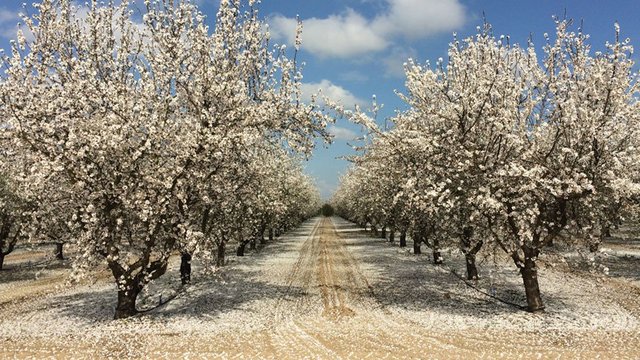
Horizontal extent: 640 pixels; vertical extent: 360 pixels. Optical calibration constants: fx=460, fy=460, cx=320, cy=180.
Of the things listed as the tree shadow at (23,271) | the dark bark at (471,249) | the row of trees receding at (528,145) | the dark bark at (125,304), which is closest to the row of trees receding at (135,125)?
the dark bark at (125,304)

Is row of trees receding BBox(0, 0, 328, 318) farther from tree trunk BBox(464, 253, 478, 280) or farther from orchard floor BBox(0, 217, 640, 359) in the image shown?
tree trunk BBox(464, 253, 478, 280)

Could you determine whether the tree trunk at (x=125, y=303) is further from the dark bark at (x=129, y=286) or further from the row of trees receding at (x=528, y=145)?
the row of trees receding at (x=528, y=145)

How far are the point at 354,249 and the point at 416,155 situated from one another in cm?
3080

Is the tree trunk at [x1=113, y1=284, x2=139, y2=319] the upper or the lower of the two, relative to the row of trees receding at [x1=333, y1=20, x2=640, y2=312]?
lower

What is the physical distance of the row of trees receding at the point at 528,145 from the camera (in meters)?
18.1

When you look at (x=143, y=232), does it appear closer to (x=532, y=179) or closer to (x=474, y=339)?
(x=474, y=339)

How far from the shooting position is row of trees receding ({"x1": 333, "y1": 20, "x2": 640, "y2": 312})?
18125 millimetres

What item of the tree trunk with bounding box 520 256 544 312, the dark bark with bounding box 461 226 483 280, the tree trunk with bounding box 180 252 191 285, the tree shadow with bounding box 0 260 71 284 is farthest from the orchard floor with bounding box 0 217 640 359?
the tree shadow with bounding box 0 260 71 284

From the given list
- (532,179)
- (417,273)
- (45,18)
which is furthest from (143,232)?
(417,273)

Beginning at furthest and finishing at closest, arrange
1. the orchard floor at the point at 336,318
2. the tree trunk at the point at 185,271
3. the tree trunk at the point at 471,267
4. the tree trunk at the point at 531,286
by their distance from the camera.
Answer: the tree trunk at the point at 185,271 < the tree trunk at the point at 471,267 < the tree trunk at the point at 531,286 < the orchard floor at the point at 336,318

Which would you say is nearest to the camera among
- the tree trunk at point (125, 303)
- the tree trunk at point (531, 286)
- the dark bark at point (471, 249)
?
the tree trunk at point (125, 303)

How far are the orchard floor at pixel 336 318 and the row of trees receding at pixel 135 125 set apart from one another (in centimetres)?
293

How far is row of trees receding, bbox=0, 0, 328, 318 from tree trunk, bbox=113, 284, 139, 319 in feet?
0.15

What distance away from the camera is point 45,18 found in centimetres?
2047
